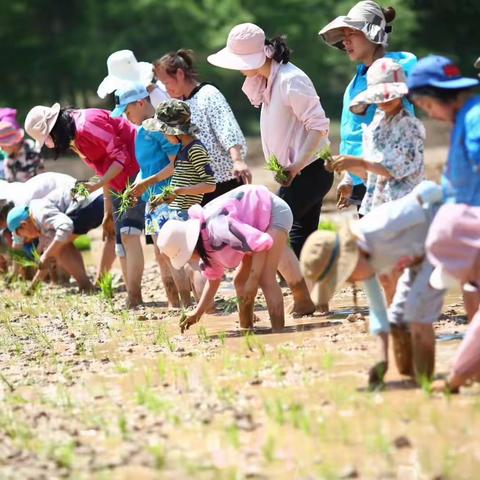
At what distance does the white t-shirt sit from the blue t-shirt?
7.23ft

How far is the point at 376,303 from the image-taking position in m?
6.68

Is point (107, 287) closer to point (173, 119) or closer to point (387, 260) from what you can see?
point (173, 119)

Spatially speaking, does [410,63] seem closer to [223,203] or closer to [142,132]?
[223,203]

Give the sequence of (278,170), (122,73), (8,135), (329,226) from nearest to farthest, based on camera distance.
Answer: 1. (329,226)
2. (278,170)
3. (122,73)
4. (8,135)

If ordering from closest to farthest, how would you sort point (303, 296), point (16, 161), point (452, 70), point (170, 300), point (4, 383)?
point (452, 70)
point (4, 383)
point (303, 296)
point (170, 300)
point (16, 161)

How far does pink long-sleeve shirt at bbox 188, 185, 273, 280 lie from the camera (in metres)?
8.13

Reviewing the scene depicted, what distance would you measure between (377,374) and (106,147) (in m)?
4.42

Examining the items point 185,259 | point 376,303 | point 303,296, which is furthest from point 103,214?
point 376,303

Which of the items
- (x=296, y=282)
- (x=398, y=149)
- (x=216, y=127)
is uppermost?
(x=398, y=149)

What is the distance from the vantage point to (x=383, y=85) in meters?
7.82

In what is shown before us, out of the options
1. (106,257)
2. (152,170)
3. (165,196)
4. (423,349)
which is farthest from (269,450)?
(106,257)

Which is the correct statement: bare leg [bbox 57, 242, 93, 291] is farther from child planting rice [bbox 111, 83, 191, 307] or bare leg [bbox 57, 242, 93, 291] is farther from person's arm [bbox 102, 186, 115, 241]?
child planting rice [bbox 111, 83, 191, 307]

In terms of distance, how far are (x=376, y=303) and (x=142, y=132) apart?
140 inches

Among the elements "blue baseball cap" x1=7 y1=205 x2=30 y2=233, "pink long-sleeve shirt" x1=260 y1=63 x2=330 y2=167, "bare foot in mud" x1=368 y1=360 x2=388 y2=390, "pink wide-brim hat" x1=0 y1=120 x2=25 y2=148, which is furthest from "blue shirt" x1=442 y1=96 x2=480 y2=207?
"pink wide-brim hat" x1=0 y1=120 x2=25 y2=148
